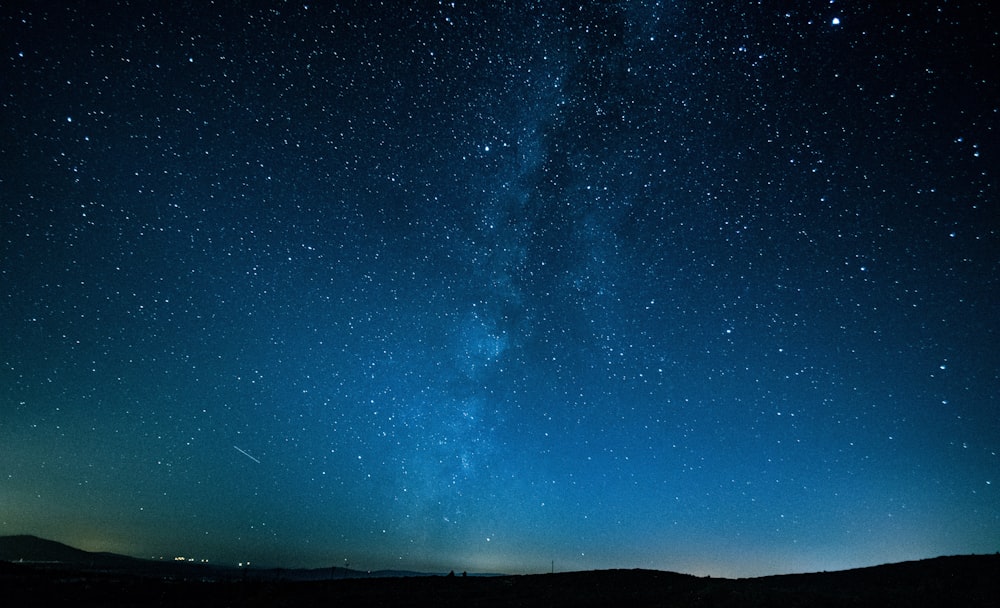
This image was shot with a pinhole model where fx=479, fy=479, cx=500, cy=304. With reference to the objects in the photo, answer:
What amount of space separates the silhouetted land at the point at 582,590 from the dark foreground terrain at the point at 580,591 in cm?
4

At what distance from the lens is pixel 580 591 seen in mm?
26156

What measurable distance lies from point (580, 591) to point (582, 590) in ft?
1.29

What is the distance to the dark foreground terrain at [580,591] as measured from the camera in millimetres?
19625

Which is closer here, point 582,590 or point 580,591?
point 580,591

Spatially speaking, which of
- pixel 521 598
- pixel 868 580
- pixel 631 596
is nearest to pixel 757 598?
pixel 631 596

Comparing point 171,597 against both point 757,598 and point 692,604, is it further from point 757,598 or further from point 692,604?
point 757,598

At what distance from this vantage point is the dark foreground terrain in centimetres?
1962

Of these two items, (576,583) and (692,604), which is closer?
(692,604)

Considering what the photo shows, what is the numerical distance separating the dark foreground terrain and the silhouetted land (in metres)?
0.04

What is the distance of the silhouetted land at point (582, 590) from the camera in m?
19.6

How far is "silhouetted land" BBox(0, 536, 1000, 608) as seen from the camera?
1961 cm

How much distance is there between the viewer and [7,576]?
29.7m

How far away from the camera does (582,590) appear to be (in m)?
26.5

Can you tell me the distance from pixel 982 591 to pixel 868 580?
4859 millimetres
